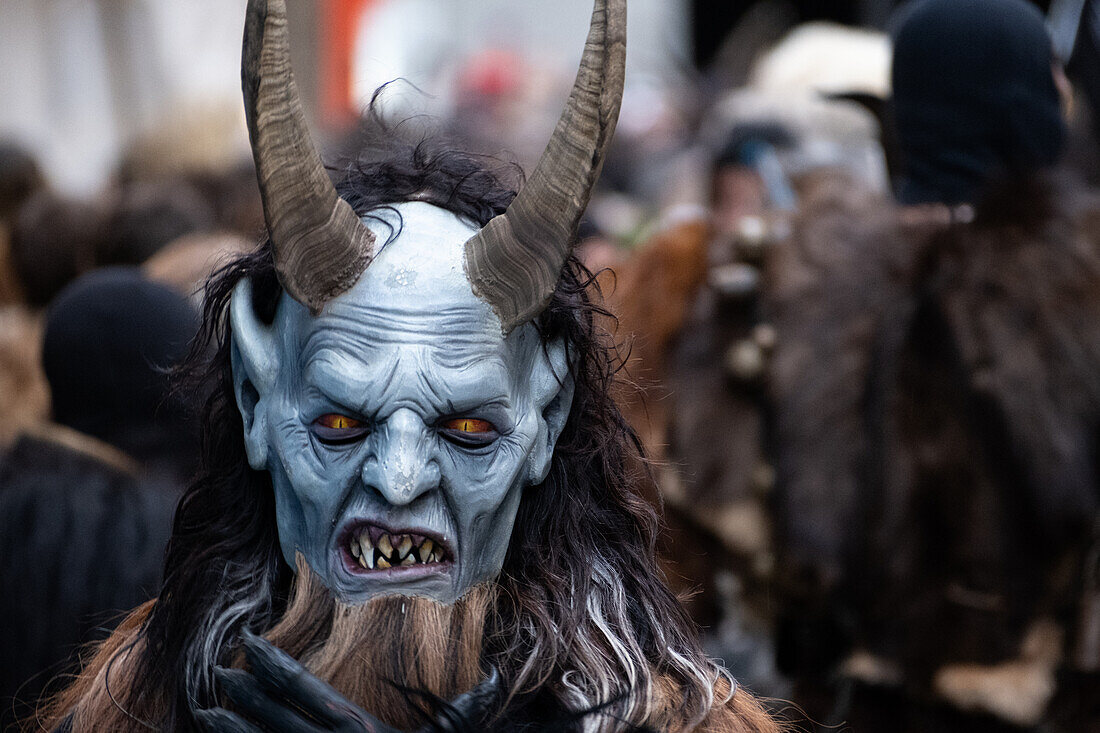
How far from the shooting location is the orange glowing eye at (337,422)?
1.71 metres

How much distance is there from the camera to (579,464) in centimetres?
191

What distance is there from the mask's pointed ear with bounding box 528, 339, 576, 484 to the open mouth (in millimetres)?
194

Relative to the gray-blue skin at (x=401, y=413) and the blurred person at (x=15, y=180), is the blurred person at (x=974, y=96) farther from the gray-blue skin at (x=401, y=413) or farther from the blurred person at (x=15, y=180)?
the blurred person at (x=15, y=180)

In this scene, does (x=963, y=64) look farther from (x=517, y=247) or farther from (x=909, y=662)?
(x=517, y=247)

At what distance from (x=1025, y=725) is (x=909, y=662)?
314 mm

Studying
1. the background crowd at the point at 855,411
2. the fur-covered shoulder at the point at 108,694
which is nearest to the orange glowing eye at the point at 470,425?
the background crowd at the point at 855,411

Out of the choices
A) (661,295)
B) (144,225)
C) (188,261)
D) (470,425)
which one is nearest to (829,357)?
(661,295)

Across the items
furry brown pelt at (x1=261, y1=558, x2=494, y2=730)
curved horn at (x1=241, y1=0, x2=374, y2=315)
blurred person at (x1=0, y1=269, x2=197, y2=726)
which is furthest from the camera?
blurred person at (x1=0, y1=269, x2=197, y2=726)

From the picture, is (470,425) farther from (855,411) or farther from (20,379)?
(20,379)

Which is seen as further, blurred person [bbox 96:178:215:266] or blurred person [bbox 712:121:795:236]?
blurred person [bbox 96:178:215:266]

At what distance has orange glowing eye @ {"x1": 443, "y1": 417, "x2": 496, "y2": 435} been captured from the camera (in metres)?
1.71

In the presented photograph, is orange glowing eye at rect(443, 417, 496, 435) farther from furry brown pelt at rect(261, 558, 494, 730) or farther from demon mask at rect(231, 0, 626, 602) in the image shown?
furry brown pelt at rect(261, 558, 494, 730)

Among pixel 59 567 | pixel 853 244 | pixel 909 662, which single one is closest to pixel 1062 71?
pixel 853 244

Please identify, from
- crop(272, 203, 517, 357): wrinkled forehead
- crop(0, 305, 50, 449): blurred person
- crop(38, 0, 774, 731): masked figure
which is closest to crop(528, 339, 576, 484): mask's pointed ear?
crop(38, 0, 774, 731): masked figure
